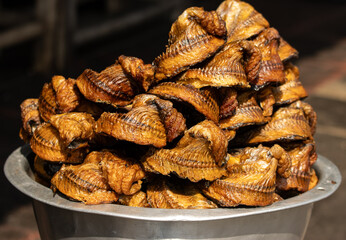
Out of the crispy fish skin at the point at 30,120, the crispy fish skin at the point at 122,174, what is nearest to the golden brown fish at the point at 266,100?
the crispy fish skin at the point at 122,174

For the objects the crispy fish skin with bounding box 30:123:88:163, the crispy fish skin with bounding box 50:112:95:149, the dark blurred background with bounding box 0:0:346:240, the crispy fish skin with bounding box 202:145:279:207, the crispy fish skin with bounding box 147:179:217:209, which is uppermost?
the crispy fish skin with bounding box 50:112:95:149

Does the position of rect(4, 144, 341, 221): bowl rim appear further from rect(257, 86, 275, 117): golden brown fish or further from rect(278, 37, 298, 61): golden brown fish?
rect(278, 37, 298, 61): golden brown fish

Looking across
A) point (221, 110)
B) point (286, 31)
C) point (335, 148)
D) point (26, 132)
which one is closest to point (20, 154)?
point (26, 132)

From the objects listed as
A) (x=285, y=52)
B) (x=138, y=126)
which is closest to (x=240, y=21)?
(x=285, y=52)

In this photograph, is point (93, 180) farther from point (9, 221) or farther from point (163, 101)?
point (9, 221)

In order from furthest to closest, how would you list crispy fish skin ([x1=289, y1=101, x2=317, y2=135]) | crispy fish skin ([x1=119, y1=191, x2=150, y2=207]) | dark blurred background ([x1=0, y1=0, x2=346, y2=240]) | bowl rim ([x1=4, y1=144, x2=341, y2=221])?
dark blurred background ([x1=0, y1=0, x2=346, y2=240])
crispy fish skin ([x1=289, y1=101, x2=317, y2=135])
crispy fish skin ([x1=119, y1=191, x2=150, y2=207])
bowl rim ([x1=4, y1=144, x2=341, y2=221])

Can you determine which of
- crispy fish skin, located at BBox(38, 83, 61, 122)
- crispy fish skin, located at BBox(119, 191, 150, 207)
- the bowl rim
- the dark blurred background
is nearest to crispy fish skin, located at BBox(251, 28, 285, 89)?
the bowl rim

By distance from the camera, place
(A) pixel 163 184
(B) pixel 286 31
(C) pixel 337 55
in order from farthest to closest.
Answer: (B) pixel 286 31, (C) pixel 337 55, (A) pixel 163 184
